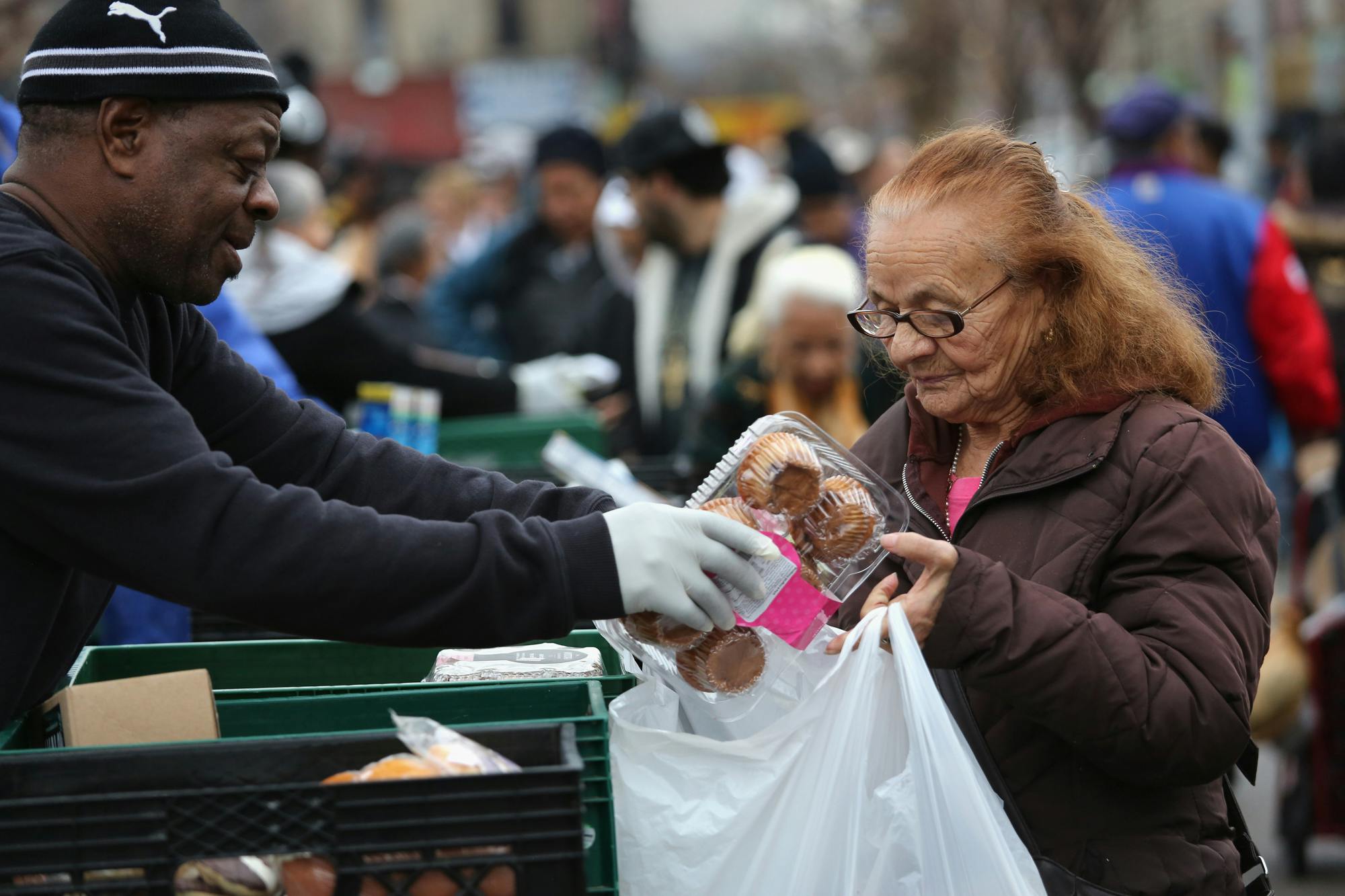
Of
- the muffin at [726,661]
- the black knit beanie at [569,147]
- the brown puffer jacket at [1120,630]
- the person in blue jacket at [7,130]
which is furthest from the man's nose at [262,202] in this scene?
the black knit beanie at [569,147]

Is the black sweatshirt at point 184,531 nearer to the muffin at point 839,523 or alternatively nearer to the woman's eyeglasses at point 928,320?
the muffin at point 839,523

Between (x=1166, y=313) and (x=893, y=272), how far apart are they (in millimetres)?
475

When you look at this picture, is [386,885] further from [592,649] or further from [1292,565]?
[1292,565]

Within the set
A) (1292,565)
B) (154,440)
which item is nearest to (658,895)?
(154,440)

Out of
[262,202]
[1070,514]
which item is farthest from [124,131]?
[1070,514]

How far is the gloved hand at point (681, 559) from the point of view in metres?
1.93

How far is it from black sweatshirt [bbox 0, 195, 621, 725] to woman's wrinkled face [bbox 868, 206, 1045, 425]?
806mm

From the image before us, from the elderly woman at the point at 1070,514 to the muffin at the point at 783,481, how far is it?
0.18 metres

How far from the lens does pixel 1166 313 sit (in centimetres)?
255

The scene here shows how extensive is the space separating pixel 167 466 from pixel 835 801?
1044 mm

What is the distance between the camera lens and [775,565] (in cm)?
216

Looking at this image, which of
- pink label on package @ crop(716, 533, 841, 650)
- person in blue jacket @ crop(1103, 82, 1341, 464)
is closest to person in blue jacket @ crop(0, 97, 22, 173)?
pink label on package @ crop(716, 533, 841, 650)

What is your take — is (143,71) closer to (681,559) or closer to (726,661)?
(681,559)

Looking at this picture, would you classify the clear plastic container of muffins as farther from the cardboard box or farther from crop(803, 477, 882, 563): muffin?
the cardboard box
